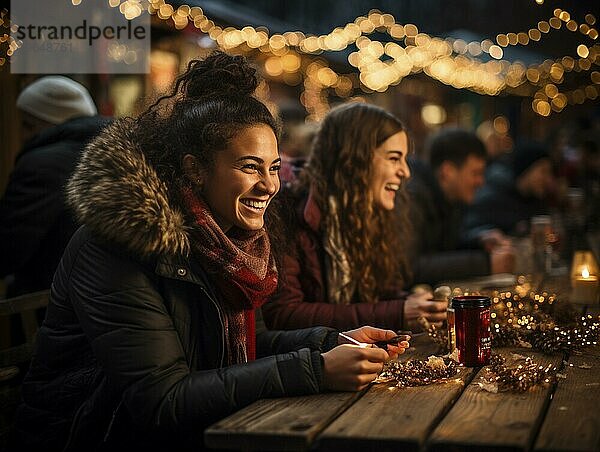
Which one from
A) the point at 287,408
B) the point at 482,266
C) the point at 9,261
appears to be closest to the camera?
the point at 287,408

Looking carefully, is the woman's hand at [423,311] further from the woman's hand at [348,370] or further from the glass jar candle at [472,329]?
the woman's hand at [348,370]

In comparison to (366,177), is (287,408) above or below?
below

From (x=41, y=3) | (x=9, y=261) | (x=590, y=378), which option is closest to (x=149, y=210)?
(x=590, y=378)

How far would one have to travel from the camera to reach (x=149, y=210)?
277 centimetres

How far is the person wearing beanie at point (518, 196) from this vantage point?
9133 millimetres

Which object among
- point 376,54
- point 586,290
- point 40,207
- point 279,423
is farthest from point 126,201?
point 376,54

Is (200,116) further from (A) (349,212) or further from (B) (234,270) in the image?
(A) (349,212)

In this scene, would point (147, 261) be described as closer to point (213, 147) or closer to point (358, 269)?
point (213, 147)

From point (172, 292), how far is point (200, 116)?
2.04 feet

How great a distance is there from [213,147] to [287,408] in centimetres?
94

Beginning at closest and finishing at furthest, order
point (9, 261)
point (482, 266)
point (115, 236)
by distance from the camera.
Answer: point (115, 236) → point (9, 261) → point (482, 266)

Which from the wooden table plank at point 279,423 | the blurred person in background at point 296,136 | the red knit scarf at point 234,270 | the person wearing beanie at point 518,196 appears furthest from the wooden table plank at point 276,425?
the person wearing beanie at point 518,196

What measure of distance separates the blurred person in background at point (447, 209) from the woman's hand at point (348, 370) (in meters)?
3.13

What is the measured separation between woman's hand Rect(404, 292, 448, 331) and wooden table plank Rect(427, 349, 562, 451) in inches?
37.9
